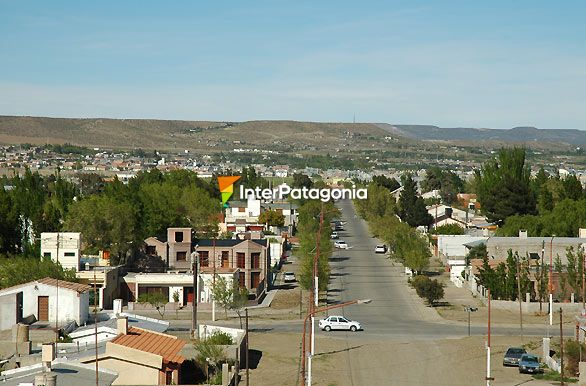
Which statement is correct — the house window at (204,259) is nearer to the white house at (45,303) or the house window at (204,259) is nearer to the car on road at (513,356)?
the white house at (45,303)

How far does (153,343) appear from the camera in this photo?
41344mm

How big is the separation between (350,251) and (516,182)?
18.9 m

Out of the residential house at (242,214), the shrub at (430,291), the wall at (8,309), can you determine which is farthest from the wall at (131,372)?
the residential house at (242,214)

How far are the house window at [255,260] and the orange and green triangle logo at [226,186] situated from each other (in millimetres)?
58696

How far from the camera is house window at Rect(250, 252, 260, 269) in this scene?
242 feet

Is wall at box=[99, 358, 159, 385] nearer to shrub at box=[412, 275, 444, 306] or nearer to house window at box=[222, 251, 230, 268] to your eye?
shrub at box=[412, 275, 444, 306]

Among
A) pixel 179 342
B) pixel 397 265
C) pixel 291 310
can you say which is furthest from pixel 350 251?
pixel 179 342

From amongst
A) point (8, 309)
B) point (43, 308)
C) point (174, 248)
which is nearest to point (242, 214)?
point (174, 248)

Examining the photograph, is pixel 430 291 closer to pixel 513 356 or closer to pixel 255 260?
pixel 255 260

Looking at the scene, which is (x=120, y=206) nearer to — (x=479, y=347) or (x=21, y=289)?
(x=21, y=289)

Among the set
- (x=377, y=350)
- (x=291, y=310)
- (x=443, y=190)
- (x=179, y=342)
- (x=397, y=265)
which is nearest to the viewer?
(x=179, y=342)

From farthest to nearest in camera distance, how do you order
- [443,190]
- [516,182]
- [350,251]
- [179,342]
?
[443,190] < [516,182] < [350,251] < [179,342]

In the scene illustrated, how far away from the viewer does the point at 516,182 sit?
4488 inches

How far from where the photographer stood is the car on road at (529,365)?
152 ft
